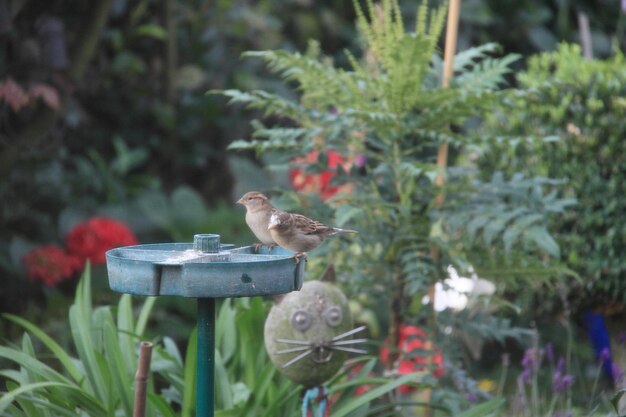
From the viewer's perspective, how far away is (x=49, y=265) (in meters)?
5.12

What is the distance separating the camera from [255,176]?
5957 millimetres

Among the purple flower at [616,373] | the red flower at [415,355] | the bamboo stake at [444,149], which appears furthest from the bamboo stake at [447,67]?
the purple flower at [616,373]

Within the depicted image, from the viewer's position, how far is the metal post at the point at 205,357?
246cm

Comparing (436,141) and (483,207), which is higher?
(436,141)

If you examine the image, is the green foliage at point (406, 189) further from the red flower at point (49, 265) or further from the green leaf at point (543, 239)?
the red flower at point (49, 265)

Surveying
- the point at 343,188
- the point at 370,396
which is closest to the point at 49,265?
the point at 343,188

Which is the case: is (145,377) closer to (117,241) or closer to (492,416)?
(492,416)

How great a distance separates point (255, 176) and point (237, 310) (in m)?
2.56

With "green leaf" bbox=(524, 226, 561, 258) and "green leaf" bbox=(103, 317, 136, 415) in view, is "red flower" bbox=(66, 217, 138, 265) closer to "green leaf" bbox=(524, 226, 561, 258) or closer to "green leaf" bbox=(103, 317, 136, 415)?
"green leaf" bbox=(103, 317, 136, 415)

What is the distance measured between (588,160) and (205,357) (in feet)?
8.11

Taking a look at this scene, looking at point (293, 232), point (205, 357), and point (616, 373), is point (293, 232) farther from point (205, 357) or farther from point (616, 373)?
point (616, 373)

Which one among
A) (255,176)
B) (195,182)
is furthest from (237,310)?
(195,182)

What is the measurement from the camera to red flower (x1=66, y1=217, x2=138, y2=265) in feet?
16.9

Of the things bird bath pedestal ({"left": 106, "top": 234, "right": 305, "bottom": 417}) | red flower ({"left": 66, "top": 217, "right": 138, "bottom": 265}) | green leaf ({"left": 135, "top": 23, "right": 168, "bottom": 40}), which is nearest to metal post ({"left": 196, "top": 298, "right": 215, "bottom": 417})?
bird bath pedestal ({"left": 106, "top": 234, "right": 305, "bottom": 417})
